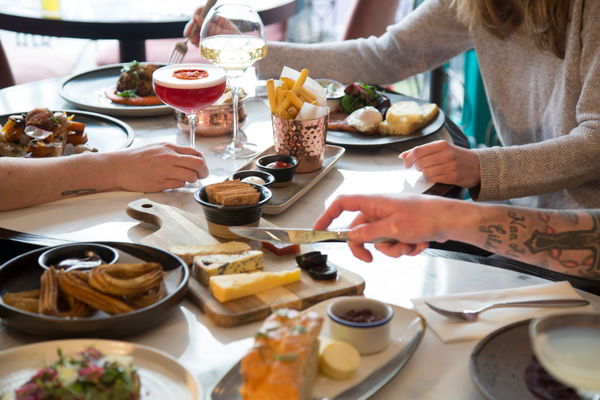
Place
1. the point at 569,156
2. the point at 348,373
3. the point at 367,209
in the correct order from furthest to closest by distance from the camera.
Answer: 1. the point at 569,156
2. the point at 367,209
3. the point at 348,373

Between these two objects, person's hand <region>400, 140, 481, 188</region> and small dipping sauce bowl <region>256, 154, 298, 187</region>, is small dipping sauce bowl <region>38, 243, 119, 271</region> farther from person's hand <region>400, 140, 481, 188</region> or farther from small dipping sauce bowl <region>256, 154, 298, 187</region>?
person's hand <region>400, 140, 481, 188</region>

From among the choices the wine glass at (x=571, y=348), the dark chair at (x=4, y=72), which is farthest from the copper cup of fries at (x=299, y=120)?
the dark chair at (x=4, y=72)

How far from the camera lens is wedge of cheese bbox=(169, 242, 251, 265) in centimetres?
127

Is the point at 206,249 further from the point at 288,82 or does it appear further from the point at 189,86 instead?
the point at 288,82

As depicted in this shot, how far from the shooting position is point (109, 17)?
9.10 ft

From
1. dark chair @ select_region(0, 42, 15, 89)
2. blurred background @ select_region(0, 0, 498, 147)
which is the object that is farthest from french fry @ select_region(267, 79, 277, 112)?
dark chair @ select_region(0, 42, 15, 89)

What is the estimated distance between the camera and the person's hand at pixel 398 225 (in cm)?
121

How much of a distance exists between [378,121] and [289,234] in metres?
0.78

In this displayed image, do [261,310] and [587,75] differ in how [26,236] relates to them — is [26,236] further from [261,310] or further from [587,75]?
[587,75]

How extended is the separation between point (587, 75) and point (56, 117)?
138cm

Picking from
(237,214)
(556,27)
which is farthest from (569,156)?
(237,214)

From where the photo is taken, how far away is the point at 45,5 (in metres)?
2.90

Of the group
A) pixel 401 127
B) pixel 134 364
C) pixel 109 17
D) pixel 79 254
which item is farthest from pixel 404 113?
pixel 109 17

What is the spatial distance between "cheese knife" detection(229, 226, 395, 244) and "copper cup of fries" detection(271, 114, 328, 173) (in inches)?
17.4
